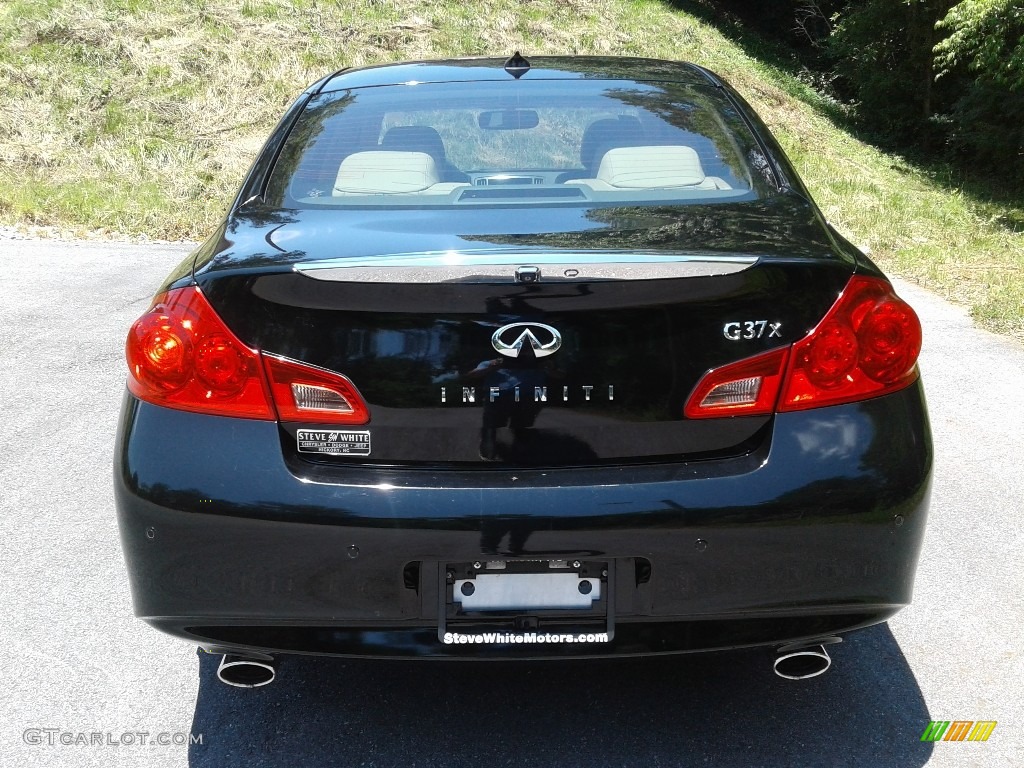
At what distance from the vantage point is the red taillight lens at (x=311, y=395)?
2.08 metres

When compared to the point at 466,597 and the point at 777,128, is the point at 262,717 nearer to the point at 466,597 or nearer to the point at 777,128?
the point at 466,597

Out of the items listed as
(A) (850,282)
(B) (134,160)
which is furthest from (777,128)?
(A) (850,282)

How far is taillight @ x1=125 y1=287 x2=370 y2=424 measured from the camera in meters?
2.08

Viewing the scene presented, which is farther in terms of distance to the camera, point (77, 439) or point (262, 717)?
point (77, 439)

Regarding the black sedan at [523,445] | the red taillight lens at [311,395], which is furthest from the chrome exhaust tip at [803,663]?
the red taillight lens at [311,395]

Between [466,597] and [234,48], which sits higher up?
[466,597]

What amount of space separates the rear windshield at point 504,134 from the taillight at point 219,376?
573 mm

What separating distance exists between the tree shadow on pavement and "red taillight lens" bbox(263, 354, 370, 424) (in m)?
0.65

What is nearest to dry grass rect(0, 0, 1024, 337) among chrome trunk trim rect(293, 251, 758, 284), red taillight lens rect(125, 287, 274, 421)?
chrome trunk trim rect(293, 251, 758, 284)

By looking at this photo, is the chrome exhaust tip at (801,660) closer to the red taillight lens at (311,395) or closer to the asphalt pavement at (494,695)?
the asphalt pavement at (494,695)

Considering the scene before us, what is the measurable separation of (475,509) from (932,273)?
7.51 meters

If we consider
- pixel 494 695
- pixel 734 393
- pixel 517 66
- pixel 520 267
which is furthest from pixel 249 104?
pixel 734 393

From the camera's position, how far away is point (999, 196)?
49.1 ft

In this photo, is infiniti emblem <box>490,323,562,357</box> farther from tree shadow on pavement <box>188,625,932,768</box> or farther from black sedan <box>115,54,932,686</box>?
tree shadow on pavement <box>188,625,932,768</box>
